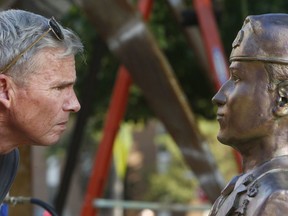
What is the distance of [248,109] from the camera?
2.70m

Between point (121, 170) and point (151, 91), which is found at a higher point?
point (151, 91)

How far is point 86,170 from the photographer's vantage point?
954 inches

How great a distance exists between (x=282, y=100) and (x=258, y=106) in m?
0.06

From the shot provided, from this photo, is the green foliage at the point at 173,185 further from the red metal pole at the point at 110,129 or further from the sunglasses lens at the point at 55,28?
the sunglasses lens at the point at 55,28

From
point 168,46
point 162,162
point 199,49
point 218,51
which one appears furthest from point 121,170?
point 162,162

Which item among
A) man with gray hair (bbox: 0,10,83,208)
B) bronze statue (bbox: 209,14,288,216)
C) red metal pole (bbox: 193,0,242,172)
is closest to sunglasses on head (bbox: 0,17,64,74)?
man with gray hair (bbox: 0,10,83,208)

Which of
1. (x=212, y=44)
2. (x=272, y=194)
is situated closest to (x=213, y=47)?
(x=212, y=44)

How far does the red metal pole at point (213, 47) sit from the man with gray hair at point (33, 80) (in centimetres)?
403

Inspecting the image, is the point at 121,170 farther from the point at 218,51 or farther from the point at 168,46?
the point at 218,51

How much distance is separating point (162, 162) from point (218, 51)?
27182 mm

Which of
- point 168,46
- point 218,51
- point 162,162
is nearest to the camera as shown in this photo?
point 218,51

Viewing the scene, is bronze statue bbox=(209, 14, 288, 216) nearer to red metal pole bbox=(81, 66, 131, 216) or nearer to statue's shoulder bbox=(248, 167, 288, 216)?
statue's shoulder bbox=(248, 167, 288, 216)

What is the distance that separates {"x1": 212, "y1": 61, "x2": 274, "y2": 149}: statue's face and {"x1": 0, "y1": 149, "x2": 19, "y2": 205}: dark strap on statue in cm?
58

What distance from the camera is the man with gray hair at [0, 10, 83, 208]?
2.74 metres
